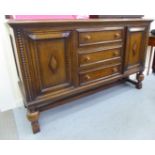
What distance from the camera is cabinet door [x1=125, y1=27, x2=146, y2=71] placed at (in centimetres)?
163

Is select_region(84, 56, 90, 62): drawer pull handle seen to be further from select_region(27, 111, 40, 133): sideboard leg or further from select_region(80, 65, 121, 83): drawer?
select_region(27, 111, 40, 133): sideboard leg

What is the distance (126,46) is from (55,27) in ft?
2.87

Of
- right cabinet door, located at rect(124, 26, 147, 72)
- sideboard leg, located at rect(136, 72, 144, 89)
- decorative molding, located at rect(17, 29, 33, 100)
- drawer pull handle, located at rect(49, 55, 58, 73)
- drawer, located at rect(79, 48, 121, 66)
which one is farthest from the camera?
sideboard leg, located at rect(136, 72, 144, 89)

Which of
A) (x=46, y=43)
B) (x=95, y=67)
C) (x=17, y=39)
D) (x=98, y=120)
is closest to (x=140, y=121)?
(x=98, y=120)

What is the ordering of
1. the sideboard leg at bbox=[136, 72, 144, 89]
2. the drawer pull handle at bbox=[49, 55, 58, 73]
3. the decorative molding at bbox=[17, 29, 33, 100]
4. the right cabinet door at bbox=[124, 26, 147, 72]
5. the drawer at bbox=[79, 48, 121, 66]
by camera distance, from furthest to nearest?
the sideboard leg at bbox=[136, 72, 144, 89]
the right cabinet door at bbox=[124, 26, 147, 72]
the drawer at bbox=[79, 48, 121, 66]
the drawer pull handle at bbox=[49, 55, 58, 73]
the decorative molding at bbox=[17, 29, 33, 100]

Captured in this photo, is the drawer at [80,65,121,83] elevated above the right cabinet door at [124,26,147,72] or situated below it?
below

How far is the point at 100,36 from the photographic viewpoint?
54.4 inches

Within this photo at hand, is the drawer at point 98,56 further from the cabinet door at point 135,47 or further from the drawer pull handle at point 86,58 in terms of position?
the cabinet door at point 135,47

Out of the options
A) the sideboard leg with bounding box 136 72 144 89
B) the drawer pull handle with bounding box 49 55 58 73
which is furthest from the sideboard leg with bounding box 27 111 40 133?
the sideboard leg with bounding box 136 72 144 89

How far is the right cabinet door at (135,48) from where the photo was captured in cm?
163

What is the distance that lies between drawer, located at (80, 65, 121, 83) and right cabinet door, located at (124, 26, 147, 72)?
174 mm

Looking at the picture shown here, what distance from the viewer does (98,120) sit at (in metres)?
1.52
